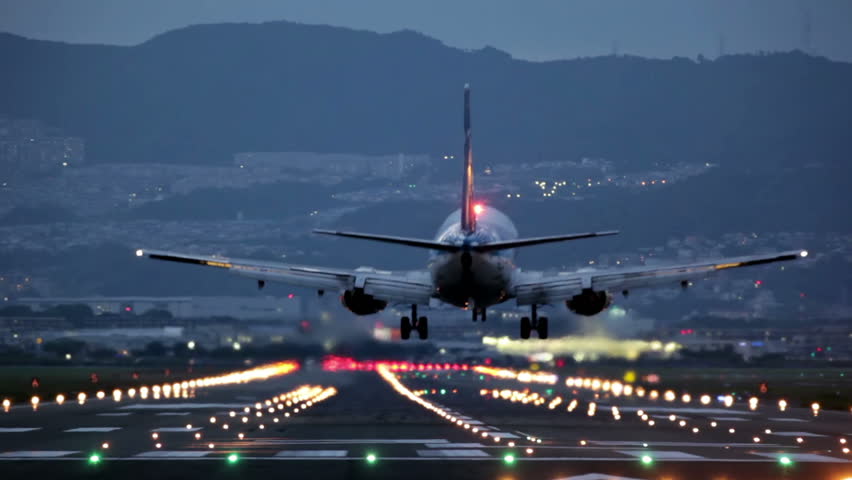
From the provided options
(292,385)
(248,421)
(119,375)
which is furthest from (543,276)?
(119,375)

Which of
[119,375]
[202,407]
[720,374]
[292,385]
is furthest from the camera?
[720,374]

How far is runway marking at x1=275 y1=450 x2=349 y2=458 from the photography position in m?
47.0

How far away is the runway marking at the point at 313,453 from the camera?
47.0m

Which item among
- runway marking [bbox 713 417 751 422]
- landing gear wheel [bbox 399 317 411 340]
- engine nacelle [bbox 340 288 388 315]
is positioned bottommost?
runway marking [bbox 713 417 751 422]

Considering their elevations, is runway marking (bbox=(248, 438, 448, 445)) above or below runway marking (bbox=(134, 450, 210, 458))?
above

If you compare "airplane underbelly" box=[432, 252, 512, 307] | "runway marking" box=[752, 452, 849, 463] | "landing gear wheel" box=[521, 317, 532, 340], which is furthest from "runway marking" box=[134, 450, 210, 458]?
"landing gear wheel" box=[521, 317, 532, 340]

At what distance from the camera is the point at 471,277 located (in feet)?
211

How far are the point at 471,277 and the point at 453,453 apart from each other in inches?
682

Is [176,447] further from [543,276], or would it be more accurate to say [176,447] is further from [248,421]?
[543,276]

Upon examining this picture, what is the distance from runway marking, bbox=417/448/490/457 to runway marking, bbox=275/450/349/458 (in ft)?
8.65

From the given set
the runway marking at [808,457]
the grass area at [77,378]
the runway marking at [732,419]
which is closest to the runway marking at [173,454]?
the runway marking at [808,457]

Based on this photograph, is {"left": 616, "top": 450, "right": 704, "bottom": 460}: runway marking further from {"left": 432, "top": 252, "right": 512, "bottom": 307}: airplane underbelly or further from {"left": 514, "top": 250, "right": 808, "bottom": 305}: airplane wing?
{"left": 514, "top": 250, "right": 808, "bottom": 305}: airplane wing

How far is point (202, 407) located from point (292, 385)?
30.2 m

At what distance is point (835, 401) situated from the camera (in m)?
93.6
